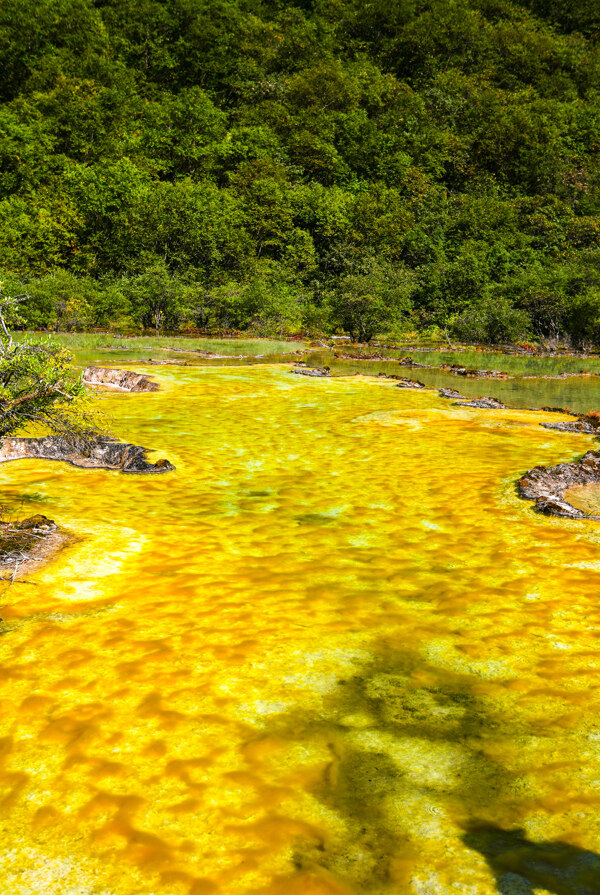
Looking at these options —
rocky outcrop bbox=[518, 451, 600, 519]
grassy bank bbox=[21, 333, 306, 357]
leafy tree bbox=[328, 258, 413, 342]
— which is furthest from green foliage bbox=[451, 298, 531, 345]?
rocky outcrop bbox=[518, 451, 600, 519]

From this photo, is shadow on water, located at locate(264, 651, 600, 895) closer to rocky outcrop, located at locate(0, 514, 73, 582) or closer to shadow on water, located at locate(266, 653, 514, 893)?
shadow on water, located at locate(266, 653, 514, 893)

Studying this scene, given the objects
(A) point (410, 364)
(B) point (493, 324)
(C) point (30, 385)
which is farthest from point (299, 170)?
(C) point (30, 385)

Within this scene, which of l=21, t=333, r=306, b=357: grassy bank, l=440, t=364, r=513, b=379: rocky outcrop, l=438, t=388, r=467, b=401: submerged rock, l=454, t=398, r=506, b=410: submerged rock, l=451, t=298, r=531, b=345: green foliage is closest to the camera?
l=454, t=398, r=506, b=410: submerged rock

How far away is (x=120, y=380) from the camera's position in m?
23.0

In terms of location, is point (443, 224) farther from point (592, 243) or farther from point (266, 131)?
point (266, 131)

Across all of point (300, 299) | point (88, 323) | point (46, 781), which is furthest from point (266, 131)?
point (46, 781)

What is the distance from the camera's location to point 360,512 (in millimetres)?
9266

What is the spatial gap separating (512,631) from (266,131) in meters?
91.5

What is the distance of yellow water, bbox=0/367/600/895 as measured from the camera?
3.18 metres

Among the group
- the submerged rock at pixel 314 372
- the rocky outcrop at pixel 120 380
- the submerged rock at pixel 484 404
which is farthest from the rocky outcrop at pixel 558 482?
the submerged rock at pixel 314 372

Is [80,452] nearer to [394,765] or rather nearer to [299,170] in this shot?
[394,765]

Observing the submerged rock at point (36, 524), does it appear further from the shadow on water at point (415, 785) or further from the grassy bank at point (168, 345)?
the grassy bank at point (168, 345)

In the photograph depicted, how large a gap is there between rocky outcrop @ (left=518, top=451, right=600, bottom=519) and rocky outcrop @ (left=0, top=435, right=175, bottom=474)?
21.5 ft

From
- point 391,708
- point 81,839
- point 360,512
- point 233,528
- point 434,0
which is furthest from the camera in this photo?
point 434,0
